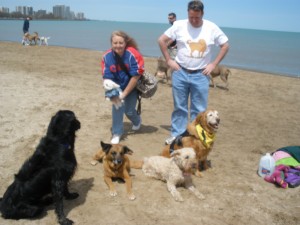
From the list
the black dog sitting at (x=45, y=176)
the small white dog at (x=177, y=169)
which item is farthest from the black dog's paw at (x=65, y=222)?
the small white dog at (x=177, y=169)

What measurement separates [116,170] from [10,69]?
32.0 ft

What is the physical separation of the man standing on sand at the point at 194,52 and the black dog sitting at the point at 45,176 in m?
2.23

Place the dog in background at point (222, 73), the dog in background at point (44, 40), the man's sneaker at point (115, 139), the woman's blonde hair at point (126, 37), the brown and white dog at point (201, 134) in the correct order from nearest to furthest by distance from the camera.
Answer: the brown and white dog at point (201, 134) < the woman's blonde hair at point (126, 37) < the man's sneaker at point (115, 139) < the dog in background at point (222, 73) < the dog in background at point (44, 40)

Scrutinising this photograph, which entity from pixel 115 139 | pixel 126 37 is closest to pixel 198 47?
pixel 126 37

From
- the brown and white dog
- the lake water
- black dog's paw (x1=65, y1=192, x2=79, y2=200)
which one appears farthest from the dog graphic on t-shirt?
the lake water

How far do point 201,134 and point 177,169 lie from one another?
2.37 feet

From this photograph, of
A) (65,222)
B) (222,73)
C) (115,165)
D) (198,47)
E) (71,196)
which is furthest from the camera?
(222,73)

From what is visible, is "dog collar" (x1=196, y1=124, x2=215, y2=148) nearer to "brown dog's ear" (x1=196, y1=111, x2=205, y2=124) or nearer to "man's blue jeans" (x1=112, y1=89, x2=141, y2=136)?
"brown dog's ear" (x1=196, y1=111, x2=205, y2=124)

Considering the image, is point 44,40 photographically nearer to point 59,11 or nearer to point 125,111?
point 125,111

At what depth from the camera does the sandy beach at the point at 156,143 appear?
13.8 feet

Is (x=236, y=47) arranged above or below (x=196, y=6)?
below

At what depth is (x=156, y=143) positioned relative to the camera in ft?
21.2

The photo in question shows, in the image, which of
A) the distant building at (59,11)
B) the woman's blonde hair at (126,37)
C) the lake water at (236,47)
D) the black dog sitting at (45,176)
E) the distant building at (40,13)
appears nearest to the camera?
the black dog sitting at (45,176)

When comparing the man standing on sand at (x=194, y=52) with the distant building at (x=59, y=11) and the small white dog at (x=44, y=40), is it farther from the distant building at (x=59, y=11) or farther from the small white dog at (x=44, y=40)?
the distant building at (x=59, y=11)
